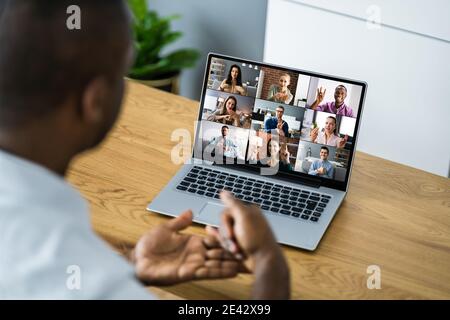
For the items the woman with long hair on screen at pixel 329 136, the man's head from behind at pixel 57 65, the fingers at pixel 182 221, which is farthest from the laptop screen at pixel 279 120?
the man's head from behind at pixel 57 65

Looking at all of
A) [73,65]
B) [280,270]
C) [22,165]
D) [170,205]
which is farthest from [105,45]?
[170,205]

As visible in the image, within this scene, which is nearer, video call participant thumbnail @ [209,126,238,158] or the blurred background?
video call participant thumbnail @ [209,126,238,158]

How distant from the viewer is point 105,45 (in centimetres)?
105

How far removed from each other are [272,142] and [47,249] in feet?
2.41

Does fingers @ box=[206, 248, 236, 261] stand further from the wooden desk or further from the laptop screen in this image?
the laptop screen

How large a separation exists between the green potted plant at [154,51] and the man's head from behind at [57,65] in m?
2.09

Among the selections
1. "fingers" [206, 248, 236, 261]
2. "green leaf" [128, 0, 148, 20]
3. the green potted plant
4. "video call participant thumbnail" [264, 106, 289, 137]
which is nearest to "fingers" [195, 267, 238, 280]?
"fingers" [206, 248, 236, 261]

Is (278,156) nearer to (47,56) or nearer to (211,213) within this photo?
(211,213)

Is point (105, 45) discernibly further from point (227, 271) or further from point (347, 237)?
point (347, 237)

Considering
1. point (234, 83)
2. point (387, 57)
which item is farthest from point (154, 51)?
point (234, 83)

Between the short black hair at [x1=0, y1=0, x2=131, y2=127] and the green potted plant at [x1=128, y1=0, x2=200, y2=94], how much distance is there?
6.87 ft

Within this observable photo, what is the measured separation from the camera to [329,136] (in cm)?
160

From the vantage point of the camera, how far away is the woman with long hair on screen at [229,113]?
1.65 m

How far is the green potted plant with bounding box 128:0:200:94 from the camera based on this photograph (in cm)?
316
